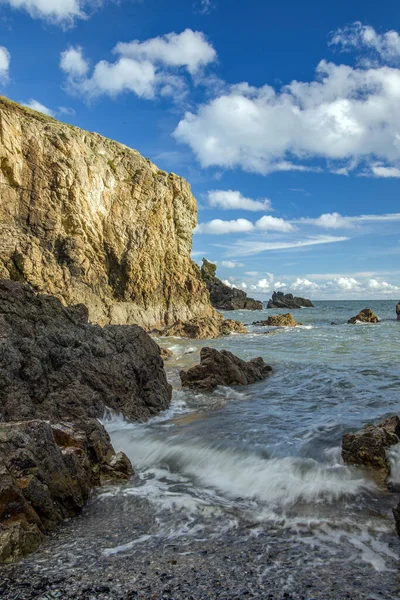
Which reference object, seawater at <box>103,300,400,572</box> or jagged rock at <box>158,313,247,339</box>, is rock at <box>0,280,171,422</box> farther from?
jagged rock at <box>158,313,247,339</box>

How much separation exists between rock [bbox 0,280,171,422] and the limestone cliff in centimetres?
2135

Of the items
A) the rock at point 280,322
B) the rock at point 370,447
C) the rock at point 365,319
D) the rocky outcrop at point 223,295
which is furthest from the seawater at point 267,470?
the rocky outcrop at point 223,295

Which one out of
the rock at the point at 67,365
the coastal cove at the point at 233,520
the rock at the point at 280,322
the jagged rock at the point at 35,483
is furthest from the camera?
the rock at the point at 280,322

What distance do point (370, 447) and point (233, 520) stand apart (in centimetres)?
317

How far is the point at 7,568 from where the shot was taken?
3.67m

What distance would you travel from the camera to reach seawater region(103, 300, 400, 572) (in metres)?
4.69

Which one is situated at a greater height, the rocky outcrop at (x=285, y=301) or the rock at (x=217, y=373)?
the rocky outcrop at (x=285, y=301)

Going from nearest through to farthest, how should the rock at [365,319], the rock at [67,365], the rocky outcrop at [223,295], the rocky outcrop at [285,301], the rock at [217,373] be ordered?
the rock at [67,365] → the rock at [217,373] → the rock at [365,319] → the rocky outcrop at [223,295] → the rocky outcrop at [285,301]

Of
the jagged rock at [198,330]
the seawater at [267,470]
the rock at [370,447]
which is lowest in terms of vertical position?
the seawater at [267,470]

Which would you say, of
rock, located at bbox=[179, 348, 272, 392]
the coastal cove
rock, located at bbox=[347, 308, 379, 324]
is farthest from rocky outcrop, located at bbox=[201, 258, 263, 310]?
the coastal cove

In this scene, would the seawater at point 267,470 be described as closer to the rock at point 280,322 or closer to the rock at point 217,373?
the rock at point 217,373

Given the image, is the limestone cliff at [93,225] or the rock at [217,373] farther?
the limestone cliff at [93,225]

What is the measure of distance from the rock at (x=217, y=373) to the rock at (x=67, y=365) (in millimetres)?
2126

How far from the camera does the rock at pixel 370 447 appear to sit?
6.69m
